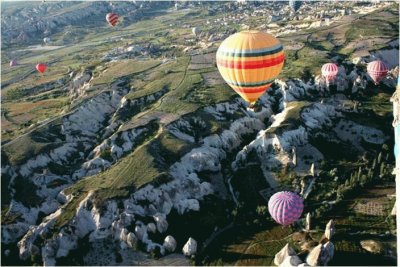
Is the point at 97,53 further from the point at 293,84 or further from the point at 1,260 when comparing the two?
the point at 1,260

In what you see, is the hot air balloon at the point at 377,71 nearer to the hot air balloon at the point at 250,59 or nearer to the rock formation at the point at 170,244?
the hot air balloon at the point at 250,59

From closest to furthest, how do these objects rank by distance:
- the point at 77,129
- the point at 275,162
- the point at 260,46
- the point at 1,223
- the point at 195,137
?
the point at 260,46
the point at 1,223
the point at 275,162
the point at 195,137
the point at 77,129

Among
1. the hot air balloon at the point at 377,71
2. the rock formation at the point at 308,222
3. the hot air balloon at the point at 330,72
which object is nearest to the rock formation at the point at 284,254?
the rock formation at the point at 308,222

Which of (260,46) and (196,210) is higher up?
(260,46)

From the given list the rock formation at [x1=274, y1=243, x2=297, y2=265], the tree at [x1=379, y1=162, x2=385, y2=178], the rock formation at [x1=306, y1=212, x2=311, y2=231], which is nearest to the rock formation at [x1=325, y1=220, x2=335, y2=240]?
the rock formation at [x1=306, y1=212, x2=311, y2=231]

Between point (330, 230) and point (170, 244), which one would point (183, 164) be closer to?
point (170, 244)

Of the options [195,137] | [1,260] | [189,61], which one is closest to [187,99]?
[195,137]

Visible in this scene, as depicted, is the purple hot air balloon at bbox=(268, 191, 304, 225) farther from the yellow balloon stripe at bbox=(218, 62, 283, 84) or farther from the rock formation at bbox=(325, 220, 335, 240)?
the yellow balloon stripe at bbox=(218, 62, 283, 84)
